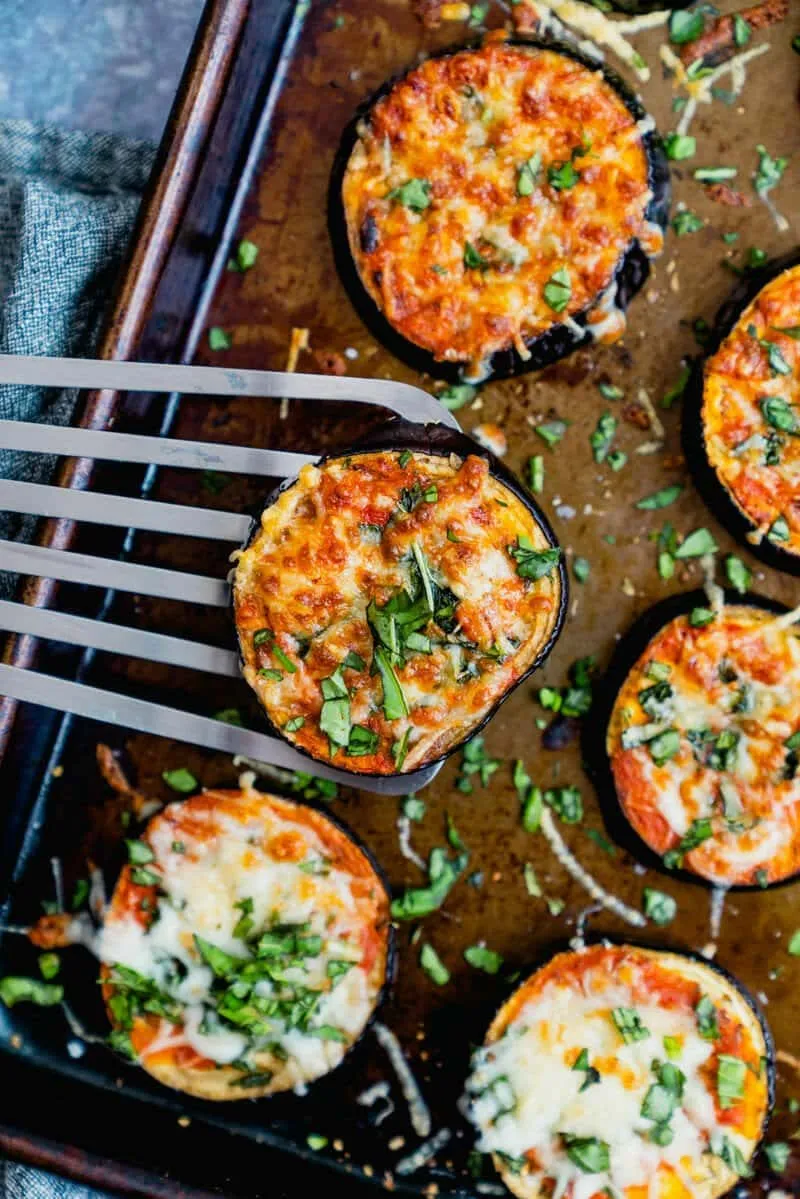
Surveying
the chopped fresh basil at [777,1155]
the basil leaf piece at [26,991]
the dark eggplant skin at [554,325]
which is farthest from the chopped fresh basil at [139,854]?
the chopped fresh basil at [777,1155]

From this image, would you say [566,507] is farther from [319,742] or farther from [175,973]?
[175,973]

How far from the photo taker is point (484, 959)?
4.14 metres

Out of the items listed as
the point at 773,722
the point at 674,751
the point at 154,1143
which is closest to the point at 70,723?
the point at 154,1143

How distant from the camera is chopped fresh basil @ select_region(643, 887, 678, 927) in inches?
161

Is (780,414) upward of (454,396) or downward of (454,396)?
upward

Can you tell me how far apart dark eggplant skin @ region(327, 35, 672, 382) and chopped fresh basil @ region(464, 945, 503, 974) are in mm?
2029

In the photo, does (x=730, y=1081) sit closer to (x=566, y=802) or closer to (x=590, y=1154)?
(x=590, y=1154)

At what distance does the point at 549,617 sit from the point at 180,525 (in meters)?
1.15

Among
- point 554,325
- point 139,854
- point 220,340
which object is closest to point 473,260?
point 554,325

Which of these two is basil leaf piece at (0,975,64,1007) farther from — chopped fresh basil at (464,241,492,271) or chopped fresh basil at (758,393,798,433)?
chopped fresh basil at (758,393,798,433)

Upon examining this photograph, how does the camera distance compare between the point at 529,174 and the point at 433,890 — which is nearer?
the point at 529,174

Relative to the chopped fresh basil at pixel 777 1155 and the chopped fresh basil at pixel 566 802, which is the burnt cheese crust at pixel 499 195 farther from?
the chopped fresh basil at pixel 777 1155

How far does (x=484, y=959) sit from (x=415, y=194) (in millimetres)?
2642

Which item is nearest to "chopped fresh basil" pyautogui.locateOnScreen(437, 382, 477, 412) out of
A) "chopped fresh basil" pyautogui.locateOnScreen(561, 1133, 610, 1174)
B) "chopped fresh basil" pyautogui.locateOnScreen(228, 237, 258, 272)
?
"chopped fresh basil" pyautogui.locateOnScreen(228, 237, 258, 272)
